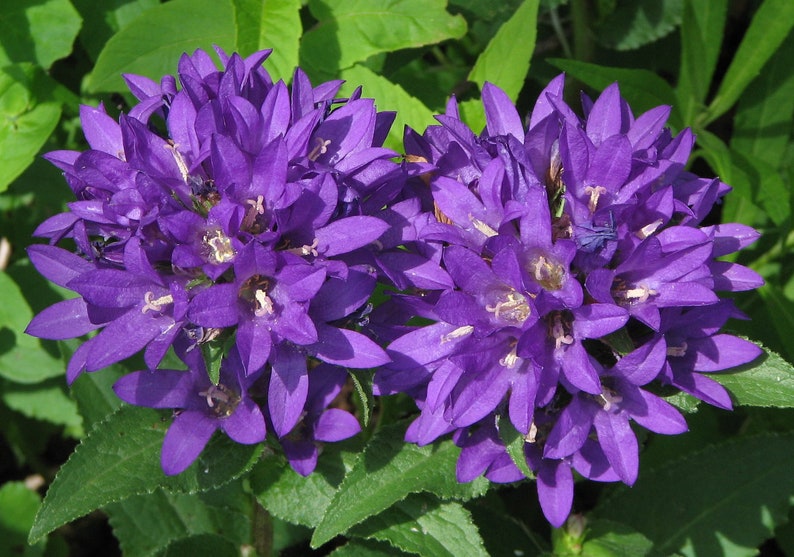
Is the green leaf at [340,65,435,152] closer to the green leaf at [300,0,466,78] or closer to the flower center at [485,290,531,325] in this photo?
the green leaf at [300,0,466,78]

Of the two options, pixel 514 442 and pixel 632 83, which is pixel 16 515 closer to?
pixel 514 442

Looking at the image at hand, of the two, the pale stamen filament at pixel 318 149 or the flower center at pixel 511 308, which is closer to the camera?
the flower center at pixel 511 308

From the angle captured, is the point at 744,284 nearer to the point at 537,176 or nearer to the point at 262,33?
the point at 537,176

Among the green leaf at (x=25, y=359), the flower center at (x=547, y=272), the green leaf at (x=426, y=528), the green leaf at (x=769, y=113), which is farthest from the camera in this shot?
the green leaf at (x=769, y=113)

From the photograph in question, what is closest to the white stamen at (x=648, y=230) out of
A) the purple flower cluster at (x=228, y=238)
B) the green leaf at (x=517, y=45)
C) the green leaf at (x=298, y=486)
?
the purple flower cluster at (x=228, y=238)

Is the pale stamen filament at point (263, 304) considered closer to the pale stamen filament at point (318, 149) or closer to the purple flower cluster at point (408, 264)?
the purple flower cluster at point (408, 264)

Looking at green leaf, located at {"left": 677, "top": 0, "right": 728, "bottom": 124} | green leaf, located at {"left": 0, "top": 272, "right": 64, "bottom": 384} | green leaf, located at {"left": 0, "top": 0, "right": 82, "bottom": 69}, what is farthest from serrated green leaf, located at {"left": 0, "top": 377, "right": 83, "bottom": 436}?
green leaf, located at {"left": 677, "top": 0, "right": 728, "bottom": 124}

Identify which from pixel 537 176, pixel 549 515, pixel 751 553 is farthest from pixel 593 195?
pixel 751 553
